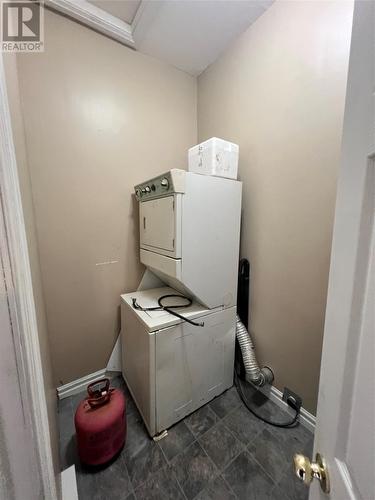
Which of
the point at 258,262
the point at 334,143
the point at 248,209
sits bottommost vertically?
the point at 258,262

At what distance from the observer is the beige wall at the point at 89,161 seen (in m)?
1.33

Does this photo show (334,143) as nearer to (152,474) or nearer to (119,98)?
(119,98)

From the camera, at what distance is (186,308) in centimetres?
141

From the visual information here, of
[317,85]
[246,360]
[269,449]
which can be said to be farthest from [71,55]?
[269,449]

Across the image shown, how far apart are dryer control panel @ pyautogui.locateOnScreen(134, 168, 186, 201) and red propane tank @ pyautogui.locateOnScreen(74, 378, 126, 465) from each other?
1.23 metres

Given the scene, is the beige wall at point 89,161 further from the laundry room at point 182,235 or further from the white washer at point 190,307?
the white washer at point 190,307

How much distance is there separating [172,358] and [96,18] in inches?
91.1

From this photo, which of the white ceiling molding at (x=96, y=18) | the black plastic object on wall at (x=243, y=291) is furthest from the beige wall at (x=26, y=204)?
the black plastic object on wall at (x=243, y=291)

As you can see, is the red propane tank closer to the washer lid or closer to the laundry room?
the laundry room

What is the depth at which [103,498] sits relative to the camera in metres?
0.99

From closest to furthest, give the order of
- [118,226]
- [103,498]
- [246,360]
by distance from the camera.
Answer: [103,498]
[246,360]
[118,226]

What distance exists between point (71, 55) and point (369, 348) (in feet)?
6.98

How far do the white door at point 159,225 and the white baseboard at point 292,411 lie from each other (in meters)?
1.34

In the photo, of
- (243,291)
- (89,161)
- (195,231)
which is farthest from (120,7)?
(243,291)
